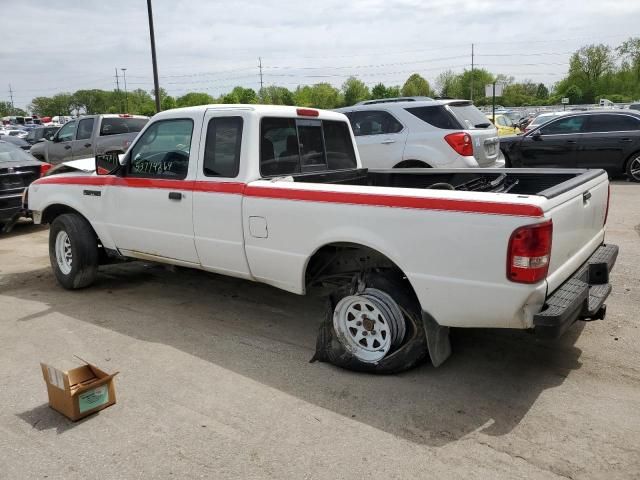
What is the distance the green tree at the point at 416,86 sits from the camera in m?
93.0

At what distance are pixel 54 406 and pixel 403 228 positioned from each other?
2.48 metres

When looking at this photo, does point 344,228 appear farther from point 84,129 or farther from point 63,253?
point 84,129

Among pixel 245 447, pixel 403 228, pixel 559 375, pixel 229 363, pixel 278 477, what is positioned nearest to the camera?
pixel 278 477

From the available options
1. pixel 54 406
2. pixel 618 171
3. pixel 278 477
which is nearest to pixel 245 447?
pixel 278 477

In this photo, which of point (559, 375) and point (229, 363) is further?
point (229, 363)

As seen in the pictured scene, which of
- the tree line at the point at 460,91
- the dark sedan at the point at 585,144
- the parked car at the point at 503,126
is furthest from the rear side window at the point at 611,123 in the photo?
the tree line at the point at 460,91

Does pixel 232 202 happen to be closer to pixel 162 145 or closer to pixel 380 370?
pixel 162 145

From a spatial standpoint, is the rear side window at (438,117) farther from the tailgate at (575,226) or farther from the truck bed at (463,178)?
the tailgate at (575,226)

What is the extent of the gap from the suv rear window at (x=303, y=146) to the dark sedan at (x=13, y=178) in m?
6.48

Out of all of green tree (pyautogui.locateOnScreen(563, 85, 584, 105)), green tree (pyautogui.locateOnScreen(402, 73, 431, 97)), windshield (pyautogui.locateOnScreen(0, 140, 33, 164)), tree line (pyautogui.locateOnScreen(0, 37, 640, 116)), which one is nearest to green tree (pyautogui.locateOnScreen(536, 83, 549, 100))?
tree line (pyautogui.locateOnScreen(0, 37, 640, 116))

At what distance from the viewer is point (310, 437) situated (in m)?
3.28

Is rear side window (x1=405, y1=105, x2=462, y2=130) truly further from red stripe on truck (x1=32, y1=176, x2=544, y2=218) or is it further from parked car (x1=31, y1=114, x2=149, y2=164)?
parked car (x1=31, y1=114, x2=149, y2=164)

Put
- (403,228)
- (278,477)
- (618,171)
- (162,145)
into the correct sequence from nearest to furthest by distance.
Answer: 1. (278,477)
2. (403,228)
3. (162,145)
4. (618,171)

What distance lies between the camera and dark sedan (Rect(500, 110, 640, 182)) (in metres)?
12.4
